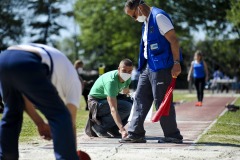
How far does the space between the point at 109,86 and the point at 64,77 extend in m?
3.62

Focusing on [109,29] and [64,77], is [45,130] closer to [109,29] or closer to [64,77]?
[64,77]

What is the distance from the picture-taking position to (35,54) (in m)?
4.79

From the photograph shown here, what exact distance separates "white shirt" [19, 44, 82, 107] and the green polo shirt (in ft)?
11.5

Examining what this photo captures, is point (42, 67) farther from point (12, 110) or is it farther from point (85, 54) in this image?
point (85, 54)

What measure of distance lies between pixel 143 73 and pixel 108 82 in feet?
2.02

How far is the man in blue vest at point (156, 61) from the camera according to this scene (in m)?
7.81

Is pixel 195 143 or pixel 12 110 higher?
pixel 12 110

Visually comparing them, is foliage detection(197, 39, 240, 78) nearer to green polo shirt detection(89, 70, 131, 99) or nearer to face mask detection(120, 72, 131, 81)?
green polo shirt detection(89, 70, 131, 99)

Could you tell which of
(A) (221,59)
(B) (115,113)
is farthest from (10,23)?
(B) (115,113)

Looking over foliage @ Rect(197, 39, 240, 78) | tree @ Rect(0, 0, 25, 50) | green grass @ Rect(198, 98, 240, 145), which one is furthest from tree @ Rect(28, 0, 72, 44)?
green grass @ Rect(198, 98, 240, 145)

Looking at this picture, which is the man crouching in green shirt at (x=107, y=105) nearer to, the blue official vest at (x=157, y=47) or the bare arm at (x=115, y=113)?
the bare arm at (x=115, y=113)

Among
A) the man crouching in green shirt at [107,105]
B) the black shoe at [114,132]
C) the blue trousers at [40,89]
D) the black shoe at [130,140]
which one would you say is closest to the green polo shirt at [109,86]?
the man crouching in green shirt at [107,105]

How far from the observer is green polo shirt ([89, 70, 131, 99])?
8484mm

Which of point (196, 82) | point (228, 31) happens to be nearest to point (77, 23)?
point (228, 31)
